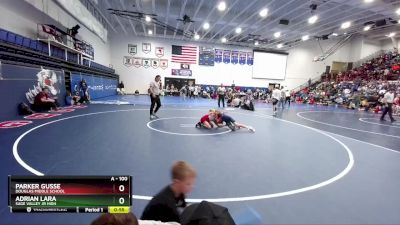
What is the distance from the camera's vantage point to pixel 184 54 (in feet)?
101

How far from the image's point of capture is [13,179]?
1.16m

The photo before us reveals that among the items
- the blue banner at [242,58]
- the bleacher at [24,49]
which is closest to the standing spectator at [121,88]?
the bleacher at [24,49]

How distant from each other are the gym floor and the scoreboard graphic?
1304 mm

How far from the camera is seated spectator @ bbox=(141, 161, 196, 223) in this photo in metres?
2.02

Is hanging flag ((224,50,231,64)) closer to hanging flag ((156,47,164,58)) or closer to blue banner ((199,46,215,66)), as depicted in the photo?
blue banner ((199,46,215,66))

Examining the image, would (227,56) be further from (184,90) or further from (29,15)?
(29,15)

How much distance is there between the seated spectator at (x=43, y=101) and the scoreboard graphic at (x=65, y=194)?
1091cm

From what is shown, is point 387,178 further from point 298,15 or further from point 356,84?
point 356,84

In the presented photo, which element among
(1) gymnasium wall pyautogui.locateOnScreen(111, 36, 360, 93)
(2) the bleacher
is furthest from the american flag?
(2) the bleacher

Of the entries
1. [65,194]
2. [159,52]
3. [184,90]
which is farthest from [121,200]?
[159,52]

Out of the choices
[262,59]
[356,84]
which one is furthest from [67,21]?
[356,84]

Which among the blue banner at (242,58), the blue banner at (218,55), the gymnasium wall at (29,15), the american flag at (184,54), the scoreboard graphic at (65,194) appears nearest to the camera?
the scoreboard graphic at (65,194)

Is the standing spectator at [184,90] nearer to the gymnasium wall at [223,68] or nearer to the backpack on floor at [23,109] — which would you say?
the gymnasium wall at [223,68]

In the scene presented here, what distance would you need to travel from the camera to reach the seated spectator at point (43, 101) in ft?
33.8
